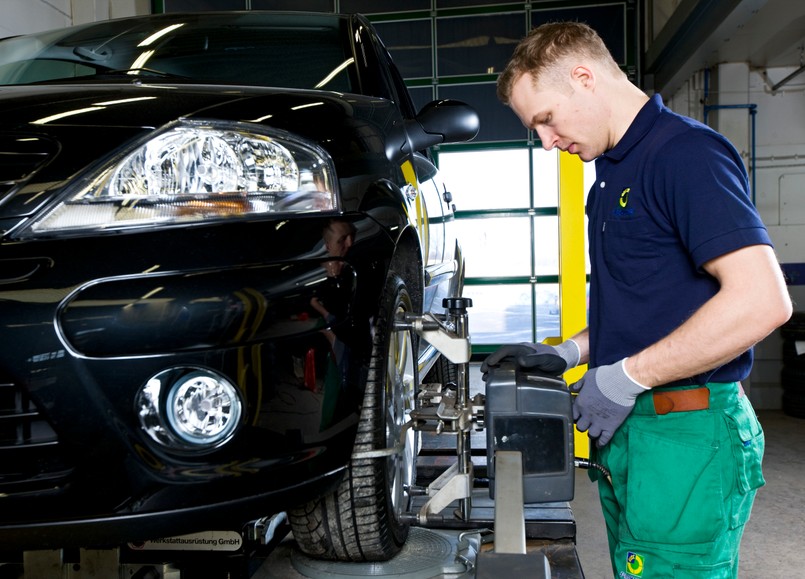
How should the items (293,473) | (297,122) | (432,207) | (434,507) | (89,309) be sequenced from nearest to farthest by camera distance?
(89,309)
(293,473)
(297,122)
(434,507)
(432,207)

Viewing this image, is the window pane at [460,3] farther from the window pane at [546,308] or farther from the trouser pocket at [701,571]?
the trouser pocket at [701,571]

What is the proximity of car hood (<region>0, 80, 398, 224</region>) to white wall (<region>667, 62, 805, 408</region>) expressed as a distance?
6485 millimetres

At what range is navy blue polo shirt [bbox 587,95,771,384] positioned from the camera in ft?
3.76

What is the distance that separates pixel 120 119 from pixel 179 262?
0.26 m

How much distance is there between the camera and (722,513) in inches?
48.5

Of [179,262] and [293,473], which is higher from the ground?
[179,262]

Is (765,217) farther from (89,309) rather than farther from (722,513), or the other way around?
(89,309)

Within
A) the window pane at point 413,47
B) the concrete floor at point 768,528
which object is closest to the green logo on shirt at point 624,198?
the concrete floor at point 768,528

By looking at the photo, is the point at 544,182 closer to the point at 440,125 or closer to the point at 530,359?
the point at 440,125

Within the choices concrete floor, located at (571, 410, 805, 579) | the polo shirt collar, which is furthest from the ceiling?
the polo shirt collar

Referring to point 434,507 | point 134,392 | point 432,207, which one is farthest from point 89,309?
point 432,207

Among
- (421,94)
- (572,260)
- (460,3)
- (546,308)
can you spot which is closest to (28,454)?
(572,260)

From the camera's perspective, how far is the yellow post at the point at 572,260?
147 inches

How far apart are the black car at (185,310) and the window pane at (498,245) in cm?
680
